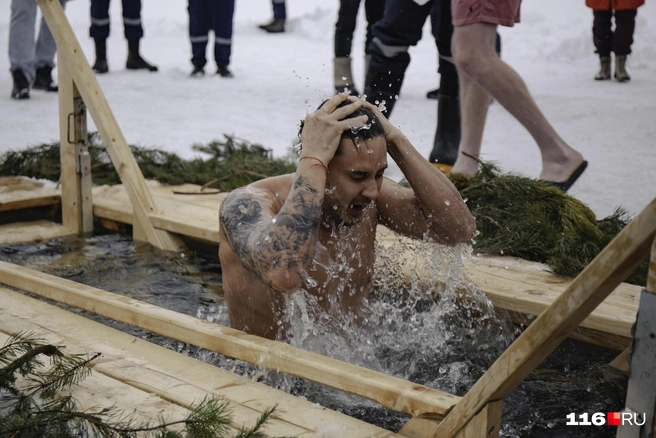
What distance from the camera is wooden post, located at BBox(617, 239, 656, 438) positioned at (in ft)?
3.95

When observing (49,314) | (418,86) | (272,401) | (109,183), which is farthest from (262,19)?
(272,401)

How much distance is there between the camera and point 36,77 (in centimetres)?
659

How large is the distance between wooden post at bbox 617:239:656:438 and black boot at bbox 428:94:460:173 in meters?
3.30

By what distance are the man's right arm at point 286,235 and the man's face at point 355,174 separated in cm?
9

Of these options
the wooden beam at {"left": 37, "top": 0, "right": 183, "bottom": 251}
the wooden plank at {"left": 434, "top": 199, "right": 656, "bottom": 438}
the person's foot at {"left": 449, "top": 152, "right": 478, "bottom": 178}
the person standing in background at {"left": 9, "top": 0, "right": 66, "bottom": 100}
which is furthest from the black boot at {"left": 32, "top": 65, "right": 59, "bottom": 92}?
the wooden plank at {"left": 434, "top": 199, "right": 656, "bottom": 438}

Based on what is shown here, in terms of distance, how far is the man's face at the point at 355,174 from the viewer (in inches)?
75.9

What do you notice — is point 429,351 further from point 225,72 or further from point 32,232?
point 225,72

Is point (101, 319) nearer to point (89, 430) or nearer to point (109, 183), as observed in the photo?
point (89, 430)

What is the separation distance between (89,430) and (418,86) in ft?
17.9

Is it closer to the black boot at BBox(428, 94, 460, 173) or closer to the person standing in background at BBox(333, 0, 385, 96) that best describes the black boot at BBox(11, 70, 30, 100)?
the person standing in background at BBox(333, 0, 385, 96)

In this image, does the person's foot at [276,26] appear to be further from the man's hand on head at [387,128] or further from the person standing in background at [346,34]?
the man's hand on head at [387,128]

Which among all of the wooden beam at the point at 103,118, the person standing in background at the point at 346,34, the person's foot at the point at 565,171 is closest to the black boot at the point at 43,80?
the person standing in background at the point at 346,34

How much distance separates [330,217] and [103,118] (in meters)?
1.63

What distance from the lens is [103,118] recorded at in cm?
333
